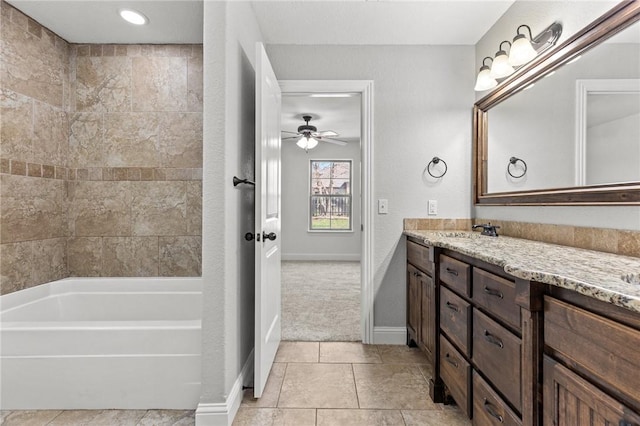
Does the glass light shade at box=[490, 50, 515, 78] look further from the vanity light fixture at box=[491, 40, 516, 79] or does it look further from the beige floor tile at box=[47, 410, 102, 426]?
the beige floor tile at box=[47, 410, 102, 426]

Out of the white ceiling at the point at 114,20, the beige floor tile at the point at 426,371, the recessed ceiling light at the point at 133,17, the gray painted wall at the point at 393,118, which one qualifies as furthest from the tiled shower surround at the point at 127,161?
the beige floor tile at the point at 426,371

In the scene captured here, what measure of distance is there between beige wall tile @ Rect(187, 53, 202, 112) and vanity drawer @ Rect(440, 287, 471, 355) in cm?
230

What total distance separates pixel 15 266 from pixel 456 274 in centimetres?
279

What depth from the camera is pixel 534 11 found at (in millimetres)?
1938

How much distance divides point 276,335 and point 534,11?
2.70m

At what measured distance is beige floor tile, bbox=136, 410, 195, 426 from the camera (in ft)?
5.40

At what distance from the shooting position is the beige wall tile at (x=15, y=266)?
6.87 ft

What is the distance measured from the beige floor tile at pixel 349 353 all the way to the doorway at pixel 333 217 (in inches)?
3.9

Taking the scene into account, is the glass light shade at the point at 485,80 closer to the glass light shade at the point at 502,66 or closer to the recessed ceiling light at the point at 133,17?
the glass light shade at the point at 502,66

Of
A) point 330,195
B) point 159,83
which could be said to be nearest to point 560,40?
point 159,83

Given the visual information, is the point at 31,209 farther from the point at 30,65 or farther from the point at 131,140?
the point at 30,65

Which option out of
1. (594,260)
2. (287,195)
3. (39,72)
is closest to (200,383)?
(594,260)

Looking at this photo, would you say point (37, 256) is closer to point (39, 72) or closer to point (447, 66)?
point (39, 72)

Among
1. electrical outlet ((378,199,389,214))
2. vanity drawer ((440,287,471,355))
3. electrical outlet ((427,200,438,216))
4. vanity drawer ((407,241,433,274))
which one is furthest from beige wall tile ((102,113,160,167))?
vanity drawer ((440,287,471,355))
